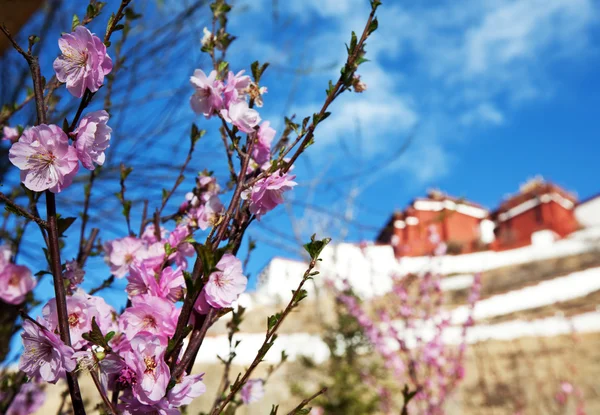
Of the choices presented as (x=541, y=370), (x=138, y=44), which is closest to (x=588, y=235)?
(x=541, y=370)

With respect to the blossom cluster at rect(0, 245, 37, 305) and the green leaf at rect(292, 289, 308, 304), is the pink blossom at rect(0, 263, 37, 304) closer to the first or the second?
the blossom cluster at rect(0, 245, 37, 305)

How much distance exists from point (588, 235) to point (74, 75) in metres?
20.2

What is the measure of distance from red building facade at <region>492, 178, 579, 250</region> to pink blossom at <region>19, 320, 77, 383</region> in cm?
2067

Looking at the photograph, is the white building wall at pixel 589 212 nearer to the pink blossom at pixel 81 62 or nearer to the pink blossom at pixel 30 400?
the pink blossom at pixel 30 400

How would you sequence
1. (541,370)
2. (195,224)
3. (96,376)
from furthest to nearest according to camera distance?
(541,370) < (195,224) < (96,376)

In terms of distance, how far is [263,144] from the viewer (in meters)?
1.12

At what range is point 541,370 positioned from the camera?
1024 cm

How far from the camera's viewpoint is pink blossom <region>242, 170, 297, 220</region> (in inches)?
36.2

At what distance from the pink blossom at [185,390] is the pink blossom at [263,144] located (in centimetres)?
50

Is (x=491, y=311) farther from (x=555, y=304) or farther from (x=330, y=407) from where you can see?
(x=330, y=407)

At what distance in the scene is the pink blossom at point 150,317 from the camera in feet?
2.79

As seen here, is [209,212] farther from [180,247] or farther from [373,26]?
[373,26]

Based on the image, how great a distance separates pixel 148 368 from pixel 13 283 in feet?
2.85

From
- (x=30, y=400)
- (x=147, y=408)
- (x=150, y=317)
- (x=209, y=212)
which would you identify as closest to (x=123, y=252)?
(x=209, y=212)
